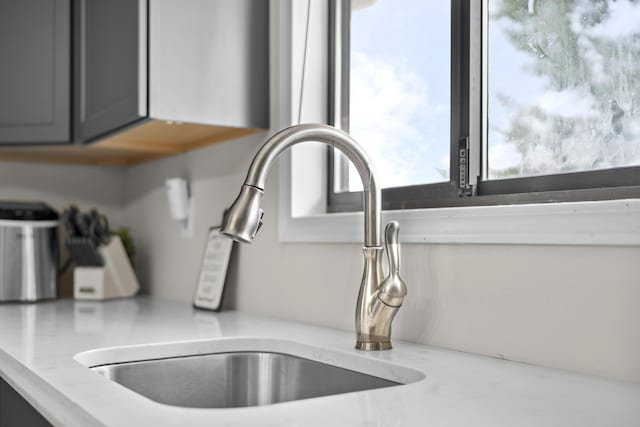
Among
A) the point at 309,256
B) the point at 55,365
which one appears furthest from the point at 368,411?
the point at 309,256

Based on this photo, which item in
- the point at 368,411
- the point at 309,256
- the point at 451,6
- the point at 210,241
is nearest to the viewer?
the point at 368,411

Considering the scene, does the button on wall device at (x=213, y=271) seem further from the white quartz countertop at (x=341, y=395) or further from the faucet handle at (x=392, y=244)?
the faucet handle at (x=392, y=244)

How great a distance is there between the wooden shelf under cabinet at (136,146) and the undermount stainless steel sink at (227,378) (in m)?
0.65

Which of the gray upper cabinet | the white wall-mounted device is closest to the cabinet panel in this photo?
the gray upper cabinet

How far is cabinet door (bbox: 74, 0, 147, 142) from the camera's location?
5.28 feet

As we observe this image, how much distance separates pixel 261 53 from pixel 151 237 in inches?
38.5

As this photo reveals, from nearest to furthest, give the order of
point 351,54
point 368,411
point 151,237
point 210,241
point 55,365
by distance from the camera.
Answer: point 368,411, point 55,365, point 351,54, point 210,241, point 151,237

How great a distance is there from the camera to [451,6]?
4.41ft

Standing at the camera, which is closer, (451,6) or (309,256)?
(451,6)

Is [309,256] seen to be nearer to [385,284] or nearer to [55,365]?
[385,284]

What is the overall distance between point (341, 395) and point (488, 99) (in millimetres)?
689

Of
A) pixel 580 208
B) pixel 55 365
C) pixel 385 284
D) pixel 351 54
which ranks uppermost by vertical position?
pixel 351 54

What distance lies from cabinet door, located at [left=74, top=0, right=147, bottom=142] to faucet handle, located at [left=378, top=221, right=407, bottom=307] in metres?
0.75

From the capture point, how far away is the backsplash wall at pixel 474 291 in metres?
0.97
